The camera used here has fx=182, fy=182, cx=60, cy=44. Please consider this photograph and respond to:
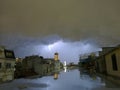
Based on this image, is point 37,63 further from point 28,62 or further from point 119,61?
point 119,61

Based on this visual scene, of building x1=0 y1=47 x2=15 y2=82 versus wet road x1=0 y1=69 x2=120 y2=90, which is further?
building x1=0 y1=47 x2=15 y2=82

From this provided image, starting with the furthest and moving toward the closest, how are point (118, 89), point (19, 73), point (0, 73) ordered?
point (19, 73)
point (0, 73)
point (118, 89)

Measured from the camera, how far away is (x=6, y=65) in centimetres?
3656

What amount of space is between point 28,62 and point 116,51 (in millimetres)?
41586

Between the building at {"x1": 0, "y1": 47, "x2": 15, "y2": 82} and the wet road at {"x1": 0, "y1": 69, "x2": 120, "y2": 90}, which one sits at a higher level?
the building at {"x1": 0, "y1": 47, "x2": 15, "y2": 82}

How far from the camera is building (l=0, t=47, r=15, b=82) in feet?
114

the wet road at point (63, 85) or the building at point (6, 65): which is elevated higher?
the building at point (6, 65)

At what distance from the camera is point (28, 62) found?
63156mm

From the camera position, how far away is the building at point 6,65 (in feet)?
114

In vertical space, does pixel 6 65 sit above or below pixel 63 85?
above

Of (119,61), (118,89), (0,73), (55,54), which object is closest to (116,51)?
(119,61)

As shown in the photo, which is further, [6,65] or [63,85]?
[6,65]

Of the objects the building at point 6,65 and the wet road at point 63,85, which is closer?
the wet road at point 63,85

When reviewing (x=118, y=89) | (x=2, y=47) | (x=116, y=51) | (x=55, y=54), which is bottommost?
(x=118, y=89)
